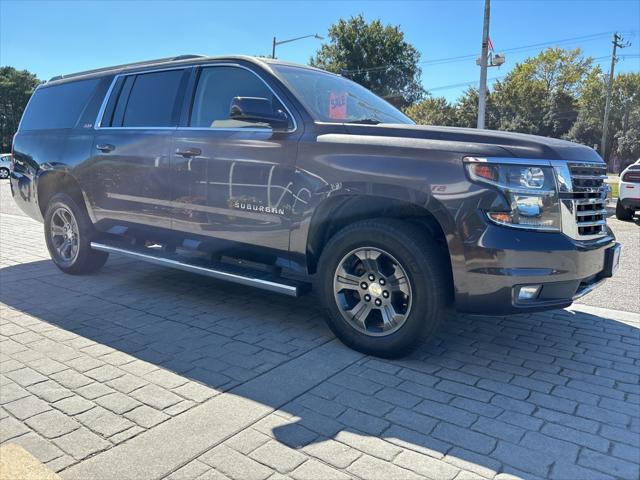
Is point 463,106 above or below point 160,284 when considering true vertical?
above

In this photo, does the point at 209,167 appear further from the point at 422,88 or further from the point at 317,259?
the point at 422,88

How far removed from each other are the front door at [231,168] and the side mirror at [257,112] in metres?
0.06

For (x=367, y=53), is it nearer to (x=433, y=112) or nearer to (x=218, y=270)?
(x=433, y=112)

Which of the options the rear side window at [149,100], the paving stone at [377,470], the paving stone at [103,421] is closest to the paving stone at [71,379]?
the paving stone at [103,421]

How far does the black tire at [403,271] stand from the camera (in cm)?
336

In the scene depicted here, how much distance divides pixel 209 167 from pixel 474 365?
8.32 ft

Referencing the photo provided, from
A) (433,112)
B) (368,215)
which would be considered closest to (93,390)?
(368,215)

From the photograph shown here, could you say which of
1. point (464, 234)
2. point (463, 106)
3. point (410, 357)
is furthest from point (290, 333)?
point (463, 106)

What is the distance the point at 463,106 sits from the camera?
56.1 metres

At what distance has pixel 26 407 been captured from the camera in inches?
117

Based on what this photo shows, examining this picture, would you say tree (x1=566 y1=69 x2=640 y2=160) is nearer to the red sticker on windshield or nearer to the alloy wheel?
the red sticker on windshield

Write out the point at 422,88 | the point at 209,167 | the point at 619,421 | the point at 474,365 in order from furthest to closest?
the point at 422,88 → the point at 209,167 → the point at 474,365 → the point at 619,421

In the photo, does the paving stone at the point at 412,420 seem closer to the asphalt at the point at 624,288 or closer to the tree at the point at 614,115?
the asphalt at the point at 624,288

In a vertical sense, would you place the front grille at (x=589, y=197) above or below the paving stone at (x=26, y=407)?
above
